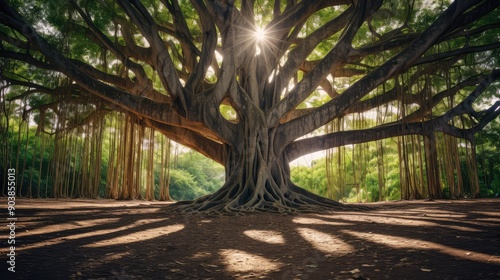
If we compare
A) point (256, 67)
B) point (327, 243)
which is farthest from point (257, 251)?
point (256, 67)

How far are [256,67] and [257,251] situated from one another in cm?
365

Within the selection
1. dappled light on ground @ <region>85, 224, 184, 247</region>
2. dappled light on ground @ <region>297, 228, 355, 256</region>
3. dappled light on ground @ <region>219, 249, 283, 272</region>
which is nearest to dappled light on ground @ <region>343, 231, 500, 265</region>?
dappled light on ground @ <region>297, 228, 355, 256</region>

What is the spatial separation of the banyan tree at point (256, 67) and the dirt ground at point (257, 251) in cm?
136

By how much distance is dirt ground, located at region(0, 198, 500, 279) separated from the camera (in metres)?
1.26

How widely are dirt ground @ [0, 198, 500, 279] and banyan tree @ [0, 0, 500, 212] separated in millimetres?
1363

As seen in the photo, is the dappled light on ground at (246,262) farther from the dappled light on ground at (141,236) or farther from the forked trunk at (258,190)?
the forked trunk at (258,190)

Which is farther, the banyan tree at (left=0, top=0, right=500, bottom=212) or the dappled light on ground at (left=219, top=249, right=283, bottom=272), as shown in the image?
the banyan tree at (left=0, top=0, right=500, bottom=212)

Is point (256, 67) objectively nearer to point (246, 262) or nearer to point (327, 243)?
point (327, 243)

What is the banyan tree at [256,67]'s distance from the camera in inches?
146

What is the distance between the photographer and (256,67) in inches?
192

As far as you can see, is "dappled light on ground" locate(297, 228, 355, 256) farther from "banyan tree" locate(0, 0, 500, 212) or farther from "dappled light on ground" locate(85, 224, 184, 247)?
"banyan tree" locate(0, 0, 500, 212)

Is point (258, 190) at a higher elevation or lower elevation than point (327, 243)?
higher

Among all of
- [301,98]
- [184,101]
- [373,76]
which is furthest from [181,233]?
[373,76]

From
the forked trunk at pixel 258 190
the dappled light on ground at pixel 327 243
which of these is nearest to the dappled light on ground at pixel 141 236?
the dappled light on ground at pixel 327 243
